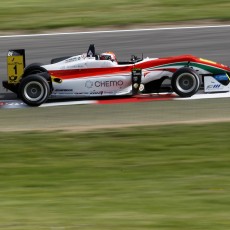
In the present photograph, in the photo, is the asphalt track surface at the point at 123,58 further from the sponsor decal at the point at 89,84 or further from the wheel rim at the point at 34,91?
the sponsor decal at the point at 89,84

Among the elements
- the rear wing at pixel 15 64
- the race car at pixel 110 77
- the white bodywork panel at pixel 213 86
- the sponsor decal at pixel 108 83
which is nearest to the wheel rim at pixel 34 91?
the race car at pixel 110 77

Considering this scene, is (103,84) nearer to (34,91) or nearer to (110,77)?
(110,77)

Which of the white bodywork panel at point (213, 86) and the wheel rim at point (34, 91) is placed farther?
the white bodywork panel at point (213, 86)

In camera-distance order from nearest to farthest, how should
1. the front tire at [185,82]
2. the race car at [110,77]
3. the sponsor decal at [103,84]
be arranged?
1. the front tire at [185,82]
2. the race car at [110,77]
3. the sponsor decal at [103,84]

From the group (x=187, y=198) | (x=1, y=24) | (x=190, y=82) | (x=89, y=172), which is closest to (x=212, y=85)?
(x=190, y=82)

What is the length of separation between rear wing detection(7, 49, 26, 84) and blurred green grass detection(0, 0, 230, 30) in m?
5.65

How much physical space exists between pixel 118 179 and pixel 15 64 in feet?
19.6

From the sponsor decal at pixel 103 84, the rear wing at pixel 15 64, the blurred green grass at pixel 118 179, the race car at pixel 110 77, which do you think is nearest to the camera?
the blurred green grass at pixel 118 179

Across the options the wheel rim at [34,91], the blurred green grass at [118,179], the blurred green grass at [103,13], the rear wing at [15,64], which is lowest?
the blurred green grass at [118,179]

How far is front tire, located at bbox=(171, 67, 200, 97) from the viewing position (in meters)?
14.2

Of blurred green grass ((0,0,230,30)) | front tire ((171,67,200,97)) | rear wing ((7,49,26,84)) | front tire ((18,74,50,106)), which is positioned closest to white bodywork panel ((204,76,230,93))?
front tire ((171,67,200,97))

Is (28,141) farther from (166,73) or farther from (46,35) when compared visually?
(46,35)

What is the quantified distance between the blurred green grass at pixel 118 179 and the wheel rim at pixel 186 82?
2378 millimetres

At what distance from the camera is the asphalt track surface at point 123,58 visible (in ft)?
42.3
